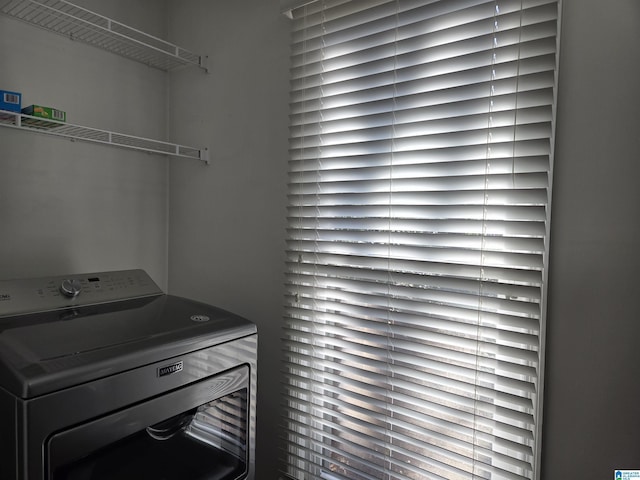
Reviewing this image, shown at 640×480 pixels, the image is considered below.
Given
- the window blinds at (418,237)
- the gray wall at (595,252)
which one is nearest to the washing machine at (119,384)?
the window blinds at (418,237)

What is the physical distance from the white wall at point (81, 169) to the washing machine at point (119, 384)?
15.4 inches

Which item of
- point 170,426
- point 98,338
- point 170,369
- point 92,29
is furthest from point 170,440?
point 92,29

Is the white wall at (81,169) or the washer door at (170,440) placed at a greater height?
the white wall at (81,169)

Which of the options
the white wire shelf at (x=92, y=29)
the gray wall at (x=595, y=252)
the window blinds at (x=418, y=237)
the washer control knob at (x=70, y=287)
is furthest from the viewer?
the white wire shelf at (x=92, y=29)

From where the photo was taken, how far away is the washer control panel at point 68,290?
1.11 metres

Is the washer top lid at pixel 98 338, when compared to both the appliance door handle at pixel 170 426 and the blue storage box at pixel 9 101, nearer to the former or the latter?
the appliance door handle at pixel 170 426

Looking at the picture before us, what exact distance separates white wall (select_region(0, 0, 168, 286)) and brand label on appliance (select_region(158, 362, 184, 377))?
889 mm

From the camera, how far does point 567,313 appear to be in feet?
3.22

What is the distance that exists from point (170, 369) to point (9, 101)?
Answer: 971mm

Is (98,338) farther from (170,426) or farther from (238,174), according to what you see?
(238,174)

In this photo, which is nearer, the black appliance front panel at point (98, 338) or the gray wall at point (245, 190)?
the black appliance front panel at point (98, 338)

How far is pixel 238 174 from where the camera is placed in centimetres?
168

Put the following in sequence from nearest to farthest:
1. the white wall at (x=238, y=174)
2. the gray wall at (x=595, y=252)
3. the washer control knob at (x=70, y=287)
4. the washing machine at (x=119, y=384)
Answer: the washing machine at (x=119, y=384), the gray wall at (x=595, y=252), the washer control knob at (x=70, y=287), the white wall at (x=238, y=174)

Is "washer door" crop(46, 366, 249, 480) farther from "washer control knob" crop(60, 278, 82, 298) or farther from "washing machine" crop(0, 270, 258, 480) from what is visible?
"washer control knob" crop(60, 278, 82, 298)
